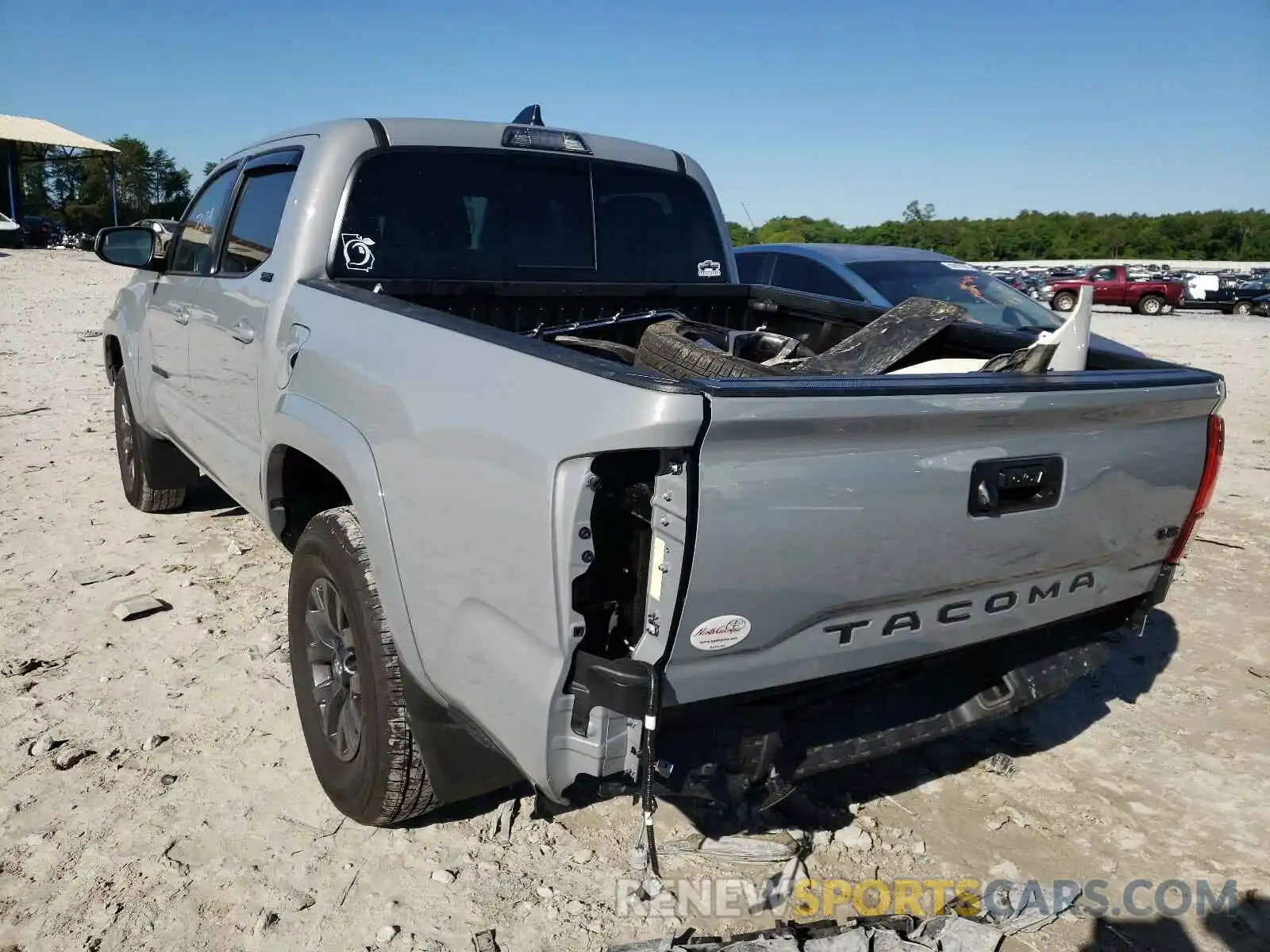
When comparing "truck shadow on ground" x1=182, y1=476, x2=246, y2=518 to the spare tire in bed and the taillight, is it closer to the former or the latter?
the spare tire in bed

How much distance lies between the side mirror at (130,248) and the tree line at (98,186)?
172 feet

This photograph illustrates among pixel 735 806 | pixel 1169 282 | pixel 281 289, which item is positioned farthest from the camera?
pixel 1169 282

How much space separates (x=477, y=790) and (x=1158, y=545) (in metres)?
1.99

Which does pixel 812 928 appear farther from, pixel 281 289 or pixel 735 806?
pixel 281 289

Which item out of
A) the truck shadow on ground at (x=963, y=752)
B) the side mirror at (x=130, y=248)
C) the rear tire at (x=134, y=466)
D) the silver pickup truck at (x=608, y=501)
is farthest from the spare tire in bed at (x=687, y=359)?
the rear tire at (x=134, y=466)

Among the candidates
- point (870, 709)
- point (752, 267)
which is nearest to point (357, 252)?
point (870, 709)

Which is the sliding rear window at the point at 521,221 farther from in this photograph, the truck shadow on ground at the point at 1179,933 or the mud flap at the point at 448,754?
the truck shadow on ground at the point at 1179,933

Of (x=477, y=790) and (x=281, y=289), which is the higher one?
(x=281, y=289)

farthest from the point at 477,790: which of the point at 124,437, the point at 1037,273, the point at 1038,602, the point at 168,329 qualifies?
the point at 1037,273

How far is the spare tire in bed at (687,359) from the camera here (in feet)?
8.91

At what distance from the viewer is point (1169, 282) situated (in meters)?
30.4

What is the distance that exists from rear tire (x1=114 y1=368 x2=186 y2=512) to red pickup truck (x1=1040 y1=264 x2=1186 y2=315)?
28.7 m

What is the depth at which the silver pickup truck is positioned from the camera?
6.13 feet

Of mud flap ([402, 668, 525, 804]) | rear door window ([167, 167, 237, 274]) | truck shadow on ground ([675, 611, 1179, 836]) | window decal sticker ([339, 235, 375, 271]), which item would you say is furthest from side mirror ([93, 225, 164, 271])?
truck shadow on ground ([675, 611, 1179, 836])
